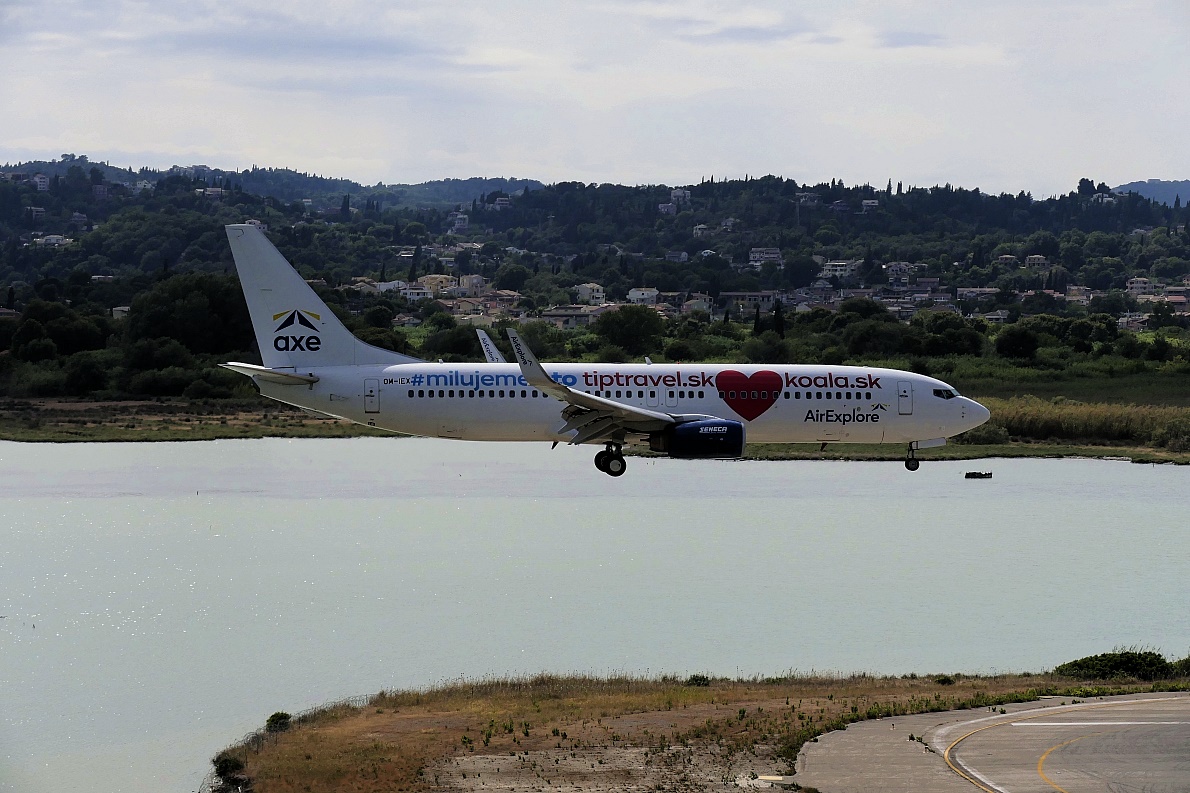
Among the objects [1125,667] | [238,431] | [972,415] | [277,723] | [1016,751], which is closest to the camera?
[1016,751]

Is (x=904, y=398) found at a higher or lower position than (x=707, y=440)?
higher

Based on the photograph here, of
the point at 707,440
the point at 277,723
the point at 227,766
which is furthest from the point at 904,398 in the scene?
the point at 227,766

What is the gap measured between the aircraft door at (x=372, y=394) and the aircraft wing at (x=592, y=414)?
5.20 m

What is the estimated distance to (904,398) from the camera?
52062 mm

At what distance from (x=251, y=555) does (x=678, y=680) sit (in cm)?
2300

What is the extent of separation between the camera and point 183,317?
11475cm

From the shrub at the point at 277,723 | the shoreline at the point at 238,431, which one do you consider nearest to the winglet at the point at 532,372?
the shrub at the point at 277,723

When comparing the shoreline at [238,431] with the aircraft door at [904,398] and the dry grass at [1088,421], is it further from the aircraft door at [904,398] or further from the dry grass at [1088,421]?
the aircraft door at [904,398]

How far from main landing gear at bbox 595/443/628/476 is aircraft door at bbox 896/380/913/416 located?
403 inches

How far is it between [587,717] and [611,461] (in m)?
13.5

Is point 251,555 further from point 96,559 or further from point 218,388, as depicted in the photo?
point 218,388

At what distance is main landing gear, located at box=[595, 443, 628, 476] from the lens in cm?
4906

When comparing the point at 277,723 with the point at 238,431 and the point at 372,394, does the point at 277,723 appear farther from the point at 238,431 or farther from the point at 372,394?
the point at 238,431

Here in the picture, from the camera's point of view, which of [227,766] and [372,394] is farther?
[372,394]
